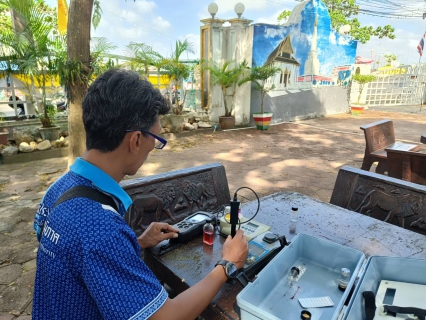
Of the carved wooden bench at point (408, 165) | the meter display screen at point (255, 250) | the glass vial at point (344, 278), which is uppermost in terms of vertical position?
the meter display screen at point (255, 250)

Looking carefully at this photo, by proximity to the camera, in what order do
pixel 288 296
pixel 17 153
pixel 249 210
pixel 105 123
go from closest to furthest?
pixel 105 123 < pixel 288 296 < pixel 249 210 < pixel 17 153

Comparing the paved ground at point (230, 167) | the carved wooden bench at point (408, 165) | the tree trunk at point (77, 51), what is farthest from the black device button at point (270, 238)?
the tree trunk at point (77, 51)

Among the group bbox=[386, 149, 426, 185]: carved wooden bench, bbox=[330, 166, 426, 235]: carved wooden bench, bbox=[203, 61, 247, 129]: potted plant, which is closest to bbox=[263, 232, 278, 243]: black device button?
bbox=[330, 166, 426, 235]: carved wooden bench

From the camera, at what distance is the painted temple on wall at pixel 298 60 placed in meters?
8.14

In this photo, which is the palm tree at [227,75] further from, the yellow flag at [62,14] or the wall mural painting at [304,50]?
the yellow flag at [62,14]

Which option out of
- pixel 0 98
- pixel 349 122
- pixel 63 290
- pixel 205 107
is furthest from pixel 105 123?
pixel 349 122

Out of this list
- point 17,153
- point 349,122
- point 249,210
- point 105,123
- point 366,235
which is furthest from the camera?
point 349,122

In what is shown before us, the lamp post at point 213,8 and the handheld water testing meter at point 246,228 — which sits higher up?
the lamp post at point 213,8

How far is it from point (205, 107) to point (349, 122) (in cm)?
481

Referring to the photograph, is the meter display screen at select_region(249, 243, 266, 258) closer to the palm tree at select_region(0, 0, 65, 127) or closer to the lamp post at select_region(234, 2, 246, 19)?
the palm tree at select_region(0, 0, 65, 127)

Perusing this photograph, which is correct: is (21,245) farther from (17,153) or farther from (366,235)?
(17,153)

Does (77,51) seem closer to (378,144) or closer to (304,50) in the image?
(378,144)

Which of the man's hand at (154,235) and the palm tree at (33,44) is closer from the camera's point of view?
the man's hand at (154,235)

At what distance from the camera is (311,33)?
385 inches
